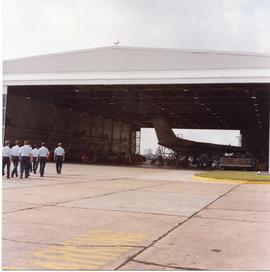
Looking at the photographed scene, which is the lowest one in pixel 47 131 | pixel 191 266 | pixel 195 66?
pixel 191 266

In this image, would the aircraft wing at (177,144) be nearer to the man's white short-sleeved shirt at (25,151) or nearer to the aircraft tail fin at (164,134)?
the aircraft tail fin at (164,134)

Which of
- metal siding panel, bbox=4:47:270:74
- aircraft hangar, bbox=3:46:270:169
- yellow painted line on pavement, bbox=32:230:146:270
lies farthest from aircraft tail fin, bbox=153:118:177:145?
yellow painted line on pavement, bbox=32:230:146:270

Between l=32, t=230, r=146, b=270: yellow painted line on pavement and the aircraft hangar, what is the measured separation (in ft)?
80.6

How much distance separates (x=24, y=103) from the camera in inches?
1743

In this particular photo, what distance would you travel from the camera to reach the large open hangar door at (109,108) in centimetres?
3712

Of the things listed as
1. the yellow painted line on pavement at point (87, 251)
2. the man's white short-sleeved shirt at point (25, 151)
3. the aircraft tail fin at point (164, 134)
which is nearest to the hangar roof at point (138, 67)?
the man's white short-sleeved shirt at point (25, 151)

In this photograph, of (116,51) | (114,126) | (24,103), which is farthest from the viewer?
(114,126)

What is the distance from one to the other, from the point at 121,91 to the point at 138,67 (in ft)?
23.3

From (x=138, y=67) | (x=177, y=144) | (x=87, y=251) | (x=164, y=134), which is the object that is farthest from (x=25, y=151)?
(x=177, y=144)

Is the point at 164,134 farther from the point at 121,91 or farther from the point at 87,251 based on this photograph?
the point at 87,251

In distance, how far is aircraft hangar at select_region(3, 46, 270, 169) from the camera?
Answer: 30156mm

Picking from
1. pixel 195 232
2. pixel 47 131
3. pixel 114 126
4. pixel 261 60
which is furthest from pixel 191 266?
pixel 114 126

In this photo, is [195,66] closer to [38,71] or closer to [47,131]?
[38,71]

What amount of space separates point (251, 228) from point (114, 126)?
63.4 m
